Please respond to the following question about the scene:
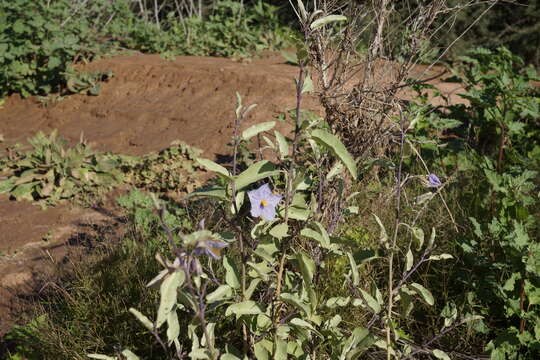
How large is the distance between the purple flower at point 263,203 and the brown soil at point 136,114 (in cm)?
209

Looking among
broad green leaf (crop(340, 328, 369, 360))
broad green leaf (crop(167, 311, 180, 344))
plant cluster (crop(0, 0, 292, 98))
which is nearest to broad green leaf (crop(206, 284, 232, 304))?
broad green leaf (crop(167, 311, 180, 344))

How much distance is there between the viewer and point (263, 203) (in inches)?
54.4

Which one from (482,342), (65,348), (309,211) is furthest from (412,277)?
(65,348)

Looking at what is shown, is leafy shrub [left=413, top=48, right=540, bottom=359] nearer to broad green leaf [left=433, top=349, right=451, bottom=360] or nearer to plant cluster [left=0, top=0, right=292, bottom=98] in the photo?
broad green leaf [left=433, top=349, right=451, bottom=360]

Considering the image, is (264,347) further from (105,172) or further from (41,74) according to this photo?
(41,74)

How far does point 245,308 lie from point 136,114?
4.32 m

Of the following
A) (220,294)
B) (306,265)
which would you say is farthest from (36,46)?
(306,265)

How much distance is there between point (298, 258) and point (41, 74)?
5.83m

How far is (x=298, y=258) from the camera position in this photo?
1.42m

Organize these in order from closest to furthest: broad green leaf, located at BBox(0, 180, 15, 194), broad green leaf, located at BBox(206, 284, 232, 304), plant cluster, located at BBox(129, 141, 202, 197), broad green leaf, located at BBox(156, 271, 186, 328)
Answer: broad green leaf, located at BBox(156, 271, 186, 328) < broad green leaf, located at BBox(206, 284, 232, 304) < plant cluster, located at BBox(129, 141, 202, 197) < broad green leaf, located at BBox(0, 180, 15, 194)

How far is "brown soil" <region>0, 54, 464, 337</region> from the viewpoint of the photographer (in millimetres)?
3427

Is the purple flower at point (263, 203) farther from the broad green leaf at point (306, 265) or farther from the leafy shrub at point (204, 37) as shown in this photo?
the leafy shrub at point (204, 37)

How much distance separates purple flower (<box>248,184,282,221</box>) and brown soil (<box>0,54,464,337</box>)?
2093mm

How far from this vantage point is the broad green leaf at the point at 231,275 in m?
1.56
